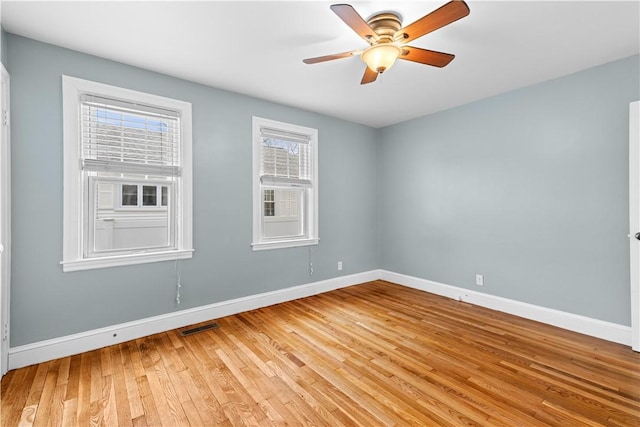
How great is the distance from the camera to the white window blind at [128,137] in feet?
8.50

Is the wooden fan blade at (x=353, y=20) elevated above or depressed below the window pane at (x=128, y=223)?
above

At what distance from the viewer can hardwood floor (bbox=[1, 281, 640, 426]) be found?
175 cm

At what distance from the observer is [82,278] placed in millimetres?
2521

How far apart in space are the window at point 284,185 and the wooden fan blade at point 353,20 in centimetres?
200

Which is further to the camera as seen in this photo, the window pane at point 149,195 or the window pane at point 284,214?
the window pane at point 284,214

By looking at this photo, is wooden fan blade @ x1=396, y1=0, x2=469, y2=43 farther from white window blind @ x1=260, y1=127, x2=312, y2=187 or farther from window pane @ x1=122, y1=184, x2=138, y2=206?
window pane @ x1=122, y1=184, x2=138, y2=206

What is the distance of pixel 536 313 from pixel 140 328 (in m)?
4.14

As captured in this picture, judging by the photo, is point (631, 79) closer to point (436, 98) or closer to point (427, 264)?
point (436, 98)

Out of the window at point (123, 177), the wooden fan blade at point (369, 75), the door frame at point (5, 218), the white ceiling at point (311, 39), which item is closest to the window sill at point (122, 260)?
the window at point (123, 177)

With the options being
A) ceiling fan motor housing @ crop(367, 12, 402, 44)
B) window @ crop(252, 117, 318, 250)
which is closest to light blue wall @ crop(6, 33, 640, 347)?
window @ crop(252, 117, 318, 250)

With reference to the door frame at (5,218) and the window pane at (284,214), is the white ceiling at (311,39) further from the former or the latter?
the window pane at (284,214)

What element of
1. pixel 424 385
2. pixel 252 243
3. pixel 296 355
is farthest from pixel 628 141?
pixel 252 243

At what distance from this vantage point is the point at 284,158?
12.9 feet

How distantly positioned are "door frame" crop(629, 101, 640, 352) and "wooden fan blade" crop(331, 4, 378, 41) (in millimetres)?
2440
